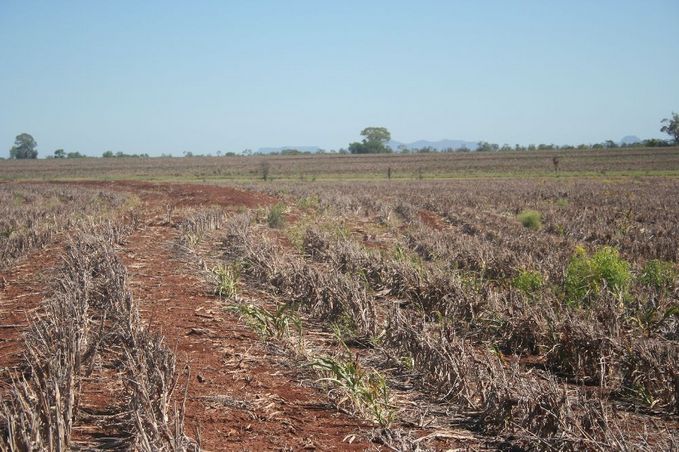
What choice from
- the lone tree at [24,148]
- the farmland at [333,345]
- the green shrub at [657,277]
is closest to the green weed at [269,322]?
the farmland at [333,345]

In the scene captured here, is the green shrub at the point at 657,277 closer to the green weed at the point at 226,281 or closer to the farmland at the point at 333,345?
the farmland at the point at 333,345

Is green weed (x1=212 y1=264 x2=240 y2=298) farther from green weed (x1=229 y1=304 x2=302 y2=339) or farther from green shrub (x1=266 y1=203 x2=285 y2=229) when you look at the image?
green shrub (x1=266 y1=203 x2=285 y2=229)

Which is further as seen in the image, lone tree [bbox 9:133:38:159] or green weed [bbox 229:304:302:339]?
lone tree [bbox 9:133:38:159]

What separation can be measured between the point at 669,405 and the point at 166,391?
14.3 feet

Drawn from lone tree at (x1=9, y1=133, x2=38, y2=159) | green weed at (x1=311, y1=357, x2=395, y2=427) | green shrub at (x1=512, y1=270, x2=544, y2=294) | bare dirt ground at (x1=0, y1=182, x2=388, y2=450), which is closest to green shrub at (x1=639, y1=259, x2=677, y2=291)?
green shrub at (x1=512, y1=270, x2=544, y2=294)

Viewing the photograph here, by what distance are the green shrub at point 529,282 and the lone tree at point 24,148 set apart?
496 feet

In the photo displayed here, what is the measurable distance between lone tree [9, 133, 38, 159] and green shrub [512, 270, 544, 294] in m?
151

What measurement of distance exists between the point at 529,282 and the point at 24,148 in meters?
152

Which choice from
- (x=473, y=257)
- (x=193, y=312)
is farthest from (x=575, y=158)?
(x=193, y=312)

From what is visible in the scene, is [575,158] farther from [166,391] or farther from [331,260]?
[166,391]

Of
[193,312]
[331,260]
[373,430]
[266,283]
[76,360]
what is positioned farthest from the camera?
[331,260]

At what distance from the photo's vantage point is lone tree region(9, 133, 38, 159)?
139 metres

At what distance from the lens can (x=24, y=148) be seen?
13975cm

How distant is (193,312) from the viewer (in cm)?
786
